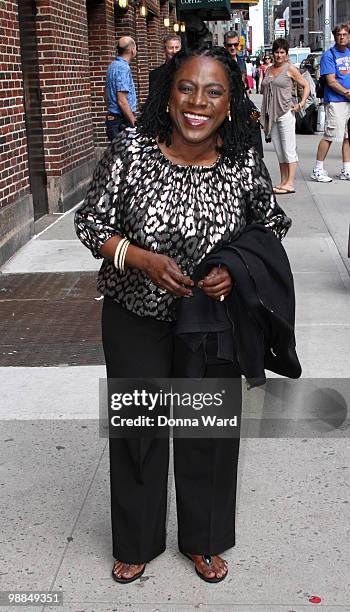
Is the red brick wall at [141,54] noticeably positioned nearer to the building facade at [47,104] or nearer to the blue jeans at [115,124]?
the building facade at [47,104]

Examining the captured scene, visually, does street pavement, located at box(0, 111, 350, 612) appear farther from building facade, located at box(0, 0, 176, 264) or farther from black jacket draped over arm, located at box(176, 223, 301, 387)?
building facade, located at box(0, 0, 176, 264)

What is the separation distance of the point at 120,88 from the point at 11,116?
299 centimetres

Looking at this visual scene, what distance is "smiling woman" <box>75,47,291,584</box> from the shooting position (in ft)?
9.44

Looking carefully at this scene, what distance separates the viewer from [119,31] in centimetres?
1596

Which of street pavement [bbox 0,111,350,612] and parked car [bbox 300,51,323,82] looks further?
parked car [bbox 300,51,323,82]

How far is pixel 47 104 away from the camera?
10617mm

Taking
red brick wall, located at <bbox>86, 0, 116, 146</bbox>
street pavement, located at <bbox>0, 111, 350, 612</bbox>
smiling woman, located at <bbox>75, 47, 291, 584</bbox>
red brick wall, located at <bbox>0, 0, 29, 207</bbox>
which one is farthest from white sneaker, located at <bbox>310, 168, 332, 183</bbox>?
smiling woman, located at <bbox>75, 47, 291, 584</bbox>

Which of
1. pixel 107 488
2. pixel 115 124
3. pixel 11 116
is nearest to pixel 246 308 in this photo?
pixel 107 488

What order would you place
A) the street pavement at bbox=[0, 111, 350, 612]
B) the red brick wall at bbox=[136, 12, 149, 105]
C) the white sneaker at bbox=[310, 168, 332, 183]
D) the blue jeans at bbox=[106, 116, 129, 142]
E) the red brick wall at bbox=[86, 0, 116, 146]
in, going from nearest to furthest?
the street pavement at bbox=[0, 111, 350, 612], the blue jeans at bbox=[106, 116, 129, 142], the white sneaker at bbox=[310, 168, 332, 183], the red brick wall at bbox=[86, 0, 116, 146], the red brick wall at bbox=[136, 12, 149, 105]

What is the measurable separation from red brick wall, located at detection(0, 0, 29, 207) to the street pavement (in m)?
2.08

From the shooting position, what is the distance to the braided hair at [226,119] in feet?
9.62

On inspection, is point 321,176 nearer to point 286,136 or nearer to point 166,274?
point 286,136

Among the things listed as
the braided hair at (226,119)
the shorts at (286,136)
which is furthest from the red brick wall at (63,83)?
the braided hair at (226,119)

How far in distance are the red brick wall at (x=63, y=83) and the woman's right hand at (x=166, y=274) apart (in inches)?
322
